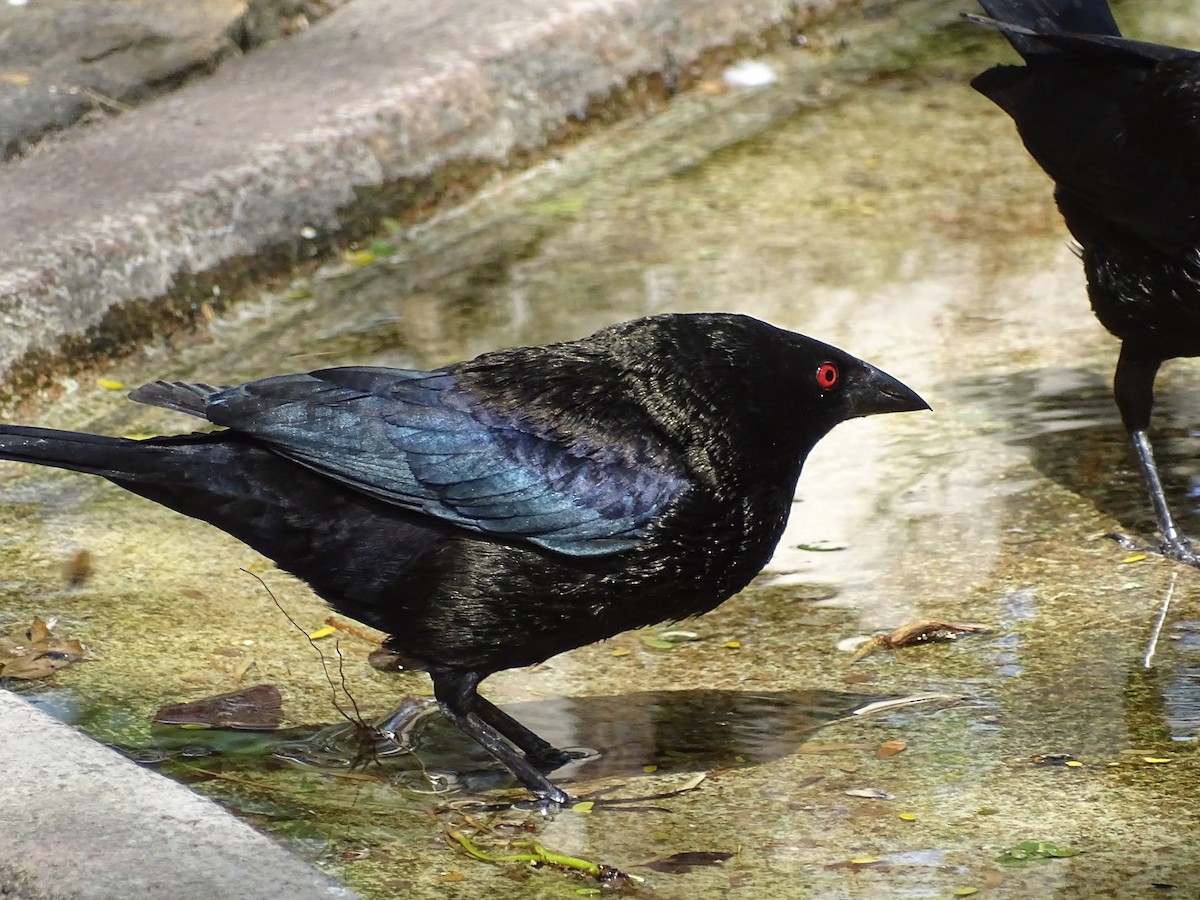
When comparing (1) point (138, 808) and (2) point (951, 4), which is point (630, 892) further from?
(2) point (951, 4)

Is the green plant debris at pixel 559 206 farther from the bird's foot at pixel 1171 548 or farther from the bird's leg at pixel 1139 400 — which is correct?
the bird's foot at pixel 1171 548

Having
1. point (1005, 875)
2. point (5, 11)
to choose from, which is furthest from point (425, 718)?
point (5, 11)

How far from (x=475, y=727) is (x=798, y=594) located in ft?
3.47

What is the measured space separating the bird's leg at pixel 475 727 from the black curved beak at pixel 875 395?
102 centimetres

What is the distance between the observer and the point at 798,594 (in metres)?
4.19

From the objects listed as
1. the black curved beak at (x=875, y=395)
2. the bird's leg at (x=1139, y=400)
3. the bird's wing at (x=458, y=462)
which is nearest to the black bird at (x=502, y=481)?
the bird's wing at (x=458, y=462)

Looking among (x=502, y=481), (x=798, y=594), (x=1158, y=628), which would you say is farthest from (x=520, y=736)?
(x=1158, y=628)

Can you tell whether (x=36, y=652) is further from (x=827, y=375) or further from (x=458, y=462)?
(x=827, y=375)

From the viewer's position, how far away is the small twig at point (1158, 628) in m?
3.70

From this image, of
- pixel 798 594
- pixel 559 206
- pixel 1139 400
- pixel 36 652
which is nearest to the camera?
pixel 36 652

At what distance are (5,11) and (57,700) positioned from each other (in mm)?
4242

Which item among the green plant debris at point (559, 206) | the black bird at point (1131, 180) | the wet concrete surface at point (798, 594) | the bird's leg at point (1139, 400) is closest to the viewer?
the wet concrete surface at point (798, 594)

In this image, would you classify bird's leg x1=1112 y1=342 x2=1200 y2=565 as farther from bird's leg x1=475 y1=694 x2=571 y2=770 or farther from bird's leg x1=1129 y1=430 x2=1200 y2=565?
bird's leg x1=475 y1=694 x2=571 y2=770

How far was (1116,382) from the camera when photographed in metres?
4.57
